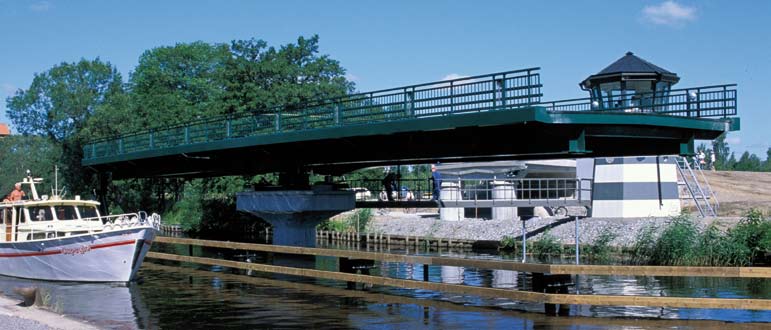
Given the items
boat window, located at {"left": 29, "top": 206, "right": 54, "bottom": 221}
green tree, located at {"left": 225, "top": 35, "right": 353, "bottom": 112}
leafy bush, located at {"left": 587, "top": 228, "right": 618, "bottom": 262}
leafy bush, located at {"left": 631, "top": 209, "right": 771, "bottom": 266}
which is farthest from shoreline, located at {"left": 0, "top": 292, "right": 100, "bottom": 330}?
green tree, located at {"left": 225, "top": 35, "right": 353, "bottom": 112}

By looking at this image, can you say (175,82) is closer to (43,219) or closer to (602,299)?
(43,219)

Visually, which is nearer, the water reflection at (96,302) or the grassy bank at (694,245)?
the water reflection at (96,302)

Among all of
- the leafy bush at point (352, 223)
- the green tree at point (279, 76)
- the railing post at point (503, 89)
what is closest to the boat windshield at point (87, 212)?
the railing post at point (503, 89)

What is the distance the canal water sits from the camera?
19.6 metres

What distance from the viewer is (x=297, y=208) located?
33.6 meters

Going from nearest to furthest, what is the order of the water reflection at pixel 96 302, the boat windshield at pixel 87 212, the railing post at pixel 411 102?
the water reflection at pixel 96 302
the railing post at pixel 411 102
the boat windshield at pixel 87 212

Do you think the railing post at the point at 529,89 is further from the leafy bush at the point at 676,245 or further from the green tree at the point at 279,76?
the green tree at the point at 279,76

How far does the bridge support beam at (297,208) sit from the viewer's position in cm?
3362

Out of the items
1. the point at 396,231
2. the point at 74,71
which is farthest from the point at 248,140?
the point at 74,71

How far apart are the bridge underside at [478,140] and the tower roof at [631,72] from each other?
5460 mm

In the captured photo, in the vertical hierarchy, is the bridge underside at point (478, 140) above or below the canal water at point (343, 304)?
above

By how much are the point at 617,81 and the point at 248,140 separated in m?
14.7

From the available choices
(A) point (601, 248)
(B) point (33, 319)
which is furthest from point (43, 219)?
(A) point (601, 248)

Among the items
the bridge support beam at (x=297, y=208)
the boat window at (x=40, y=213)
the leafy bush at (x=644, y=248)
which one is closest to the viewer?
the boat window at (x=40, y=213)
